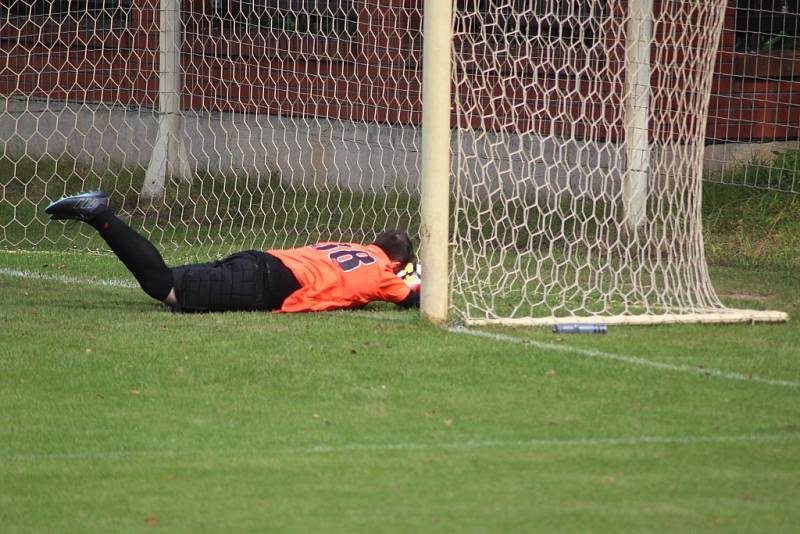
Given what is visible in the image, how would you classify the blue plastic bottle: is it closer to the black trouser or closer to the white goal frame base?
the white goal frame base

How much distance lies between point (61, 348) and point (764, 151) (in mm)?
8733

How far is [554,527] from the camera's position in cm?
436

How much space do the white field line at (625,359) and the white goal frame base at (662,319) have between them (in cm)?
23

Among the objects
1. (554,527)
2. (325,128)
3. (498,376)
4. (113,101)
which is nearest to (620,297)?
(498,376)

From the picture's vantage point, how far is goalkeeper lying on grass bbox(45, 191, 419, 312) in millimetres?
8242

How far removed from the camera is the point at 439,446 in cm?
533

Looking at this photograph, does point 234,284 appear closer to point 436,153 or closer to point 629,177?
point 436,153

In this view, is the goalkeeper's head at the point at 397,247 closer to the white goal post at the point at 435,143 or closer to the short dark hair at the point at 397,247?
the short dark hair at the point at 397,247

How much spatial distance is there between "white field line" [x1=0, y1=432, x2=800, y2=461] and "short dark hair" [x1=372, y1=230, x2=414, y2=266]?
10.3 feet

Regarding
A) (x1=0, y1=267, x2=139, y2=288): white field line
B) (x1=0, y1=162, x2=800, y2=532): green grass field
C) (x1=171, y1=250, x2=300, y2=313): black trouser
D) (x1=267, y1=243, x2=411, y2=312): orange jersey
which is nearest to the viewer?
(x1=0, y1=162, x2=800, y2=532): green grass field

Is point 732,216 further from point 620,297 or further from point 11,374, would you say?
point 11,374

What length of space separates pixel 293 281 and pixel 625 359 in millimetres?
2305

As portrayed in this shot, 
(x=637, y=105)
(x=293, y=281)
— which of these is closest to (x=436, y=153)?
(x=293, y=281)

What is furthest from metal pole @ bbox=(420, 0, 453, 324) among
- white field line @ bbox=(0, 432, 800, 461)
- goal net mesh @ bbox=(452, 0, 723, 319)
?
white field line @ bbox=(0, 432, 800, 461)
